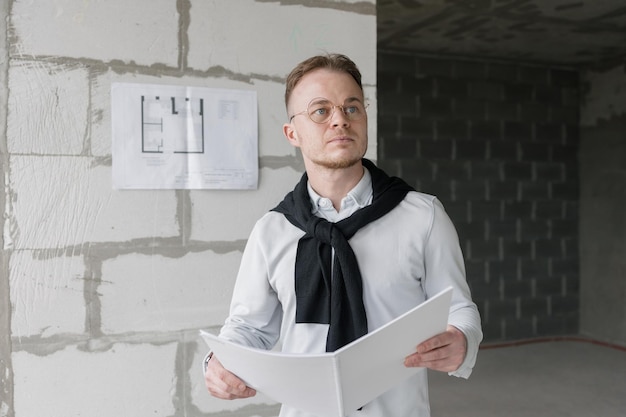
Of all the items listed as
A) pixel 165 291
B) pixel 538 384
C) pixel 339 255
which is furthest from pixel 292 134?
pixel 538 384

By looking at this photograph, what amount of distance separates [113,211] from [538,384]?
366 centimetres

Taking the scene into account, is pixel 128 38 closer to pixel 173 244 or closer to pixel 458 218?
pixel 173 244

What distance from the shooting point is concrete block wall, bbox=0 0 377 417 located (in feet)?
6.75

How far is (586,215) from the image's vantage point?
6363mm

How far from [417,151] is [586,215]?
77.3 inches

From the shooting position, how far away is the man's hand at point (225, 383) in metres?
1.32

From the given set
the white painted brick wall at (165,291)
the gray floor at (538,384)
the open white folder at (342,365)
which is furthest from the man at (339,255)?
the gray floor at (538,384)

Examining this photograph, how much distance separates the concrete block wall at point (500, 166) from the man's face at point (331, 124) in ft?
13.3

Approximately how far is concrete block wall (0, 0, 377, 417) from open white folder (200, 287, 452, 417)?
98cm

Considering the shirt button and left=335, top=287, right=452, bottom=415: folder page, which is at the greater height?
the shirt button

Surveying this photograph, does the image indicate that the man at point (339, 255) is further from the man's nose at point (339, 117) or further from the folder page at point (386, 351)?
the folder page at point (386, 351)

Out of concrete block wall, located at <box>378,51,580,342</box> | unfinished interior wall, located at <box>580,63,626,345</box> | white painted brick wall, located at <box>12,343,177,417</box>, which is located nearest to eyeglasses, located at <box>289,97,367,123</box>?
white painted brick wall, located at <box>12,343,177,417</box>

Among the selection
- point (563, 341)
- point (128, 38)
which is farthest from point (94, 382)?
point (563, 341)

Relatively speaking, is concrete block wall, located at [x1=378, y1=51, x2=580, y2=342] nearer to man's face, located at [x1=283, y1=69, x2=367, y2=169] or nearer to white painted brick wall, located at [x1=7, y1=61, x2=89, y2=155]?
white painted brick wall, located at [x1=7, y1=61, x2=89, y2=155]
